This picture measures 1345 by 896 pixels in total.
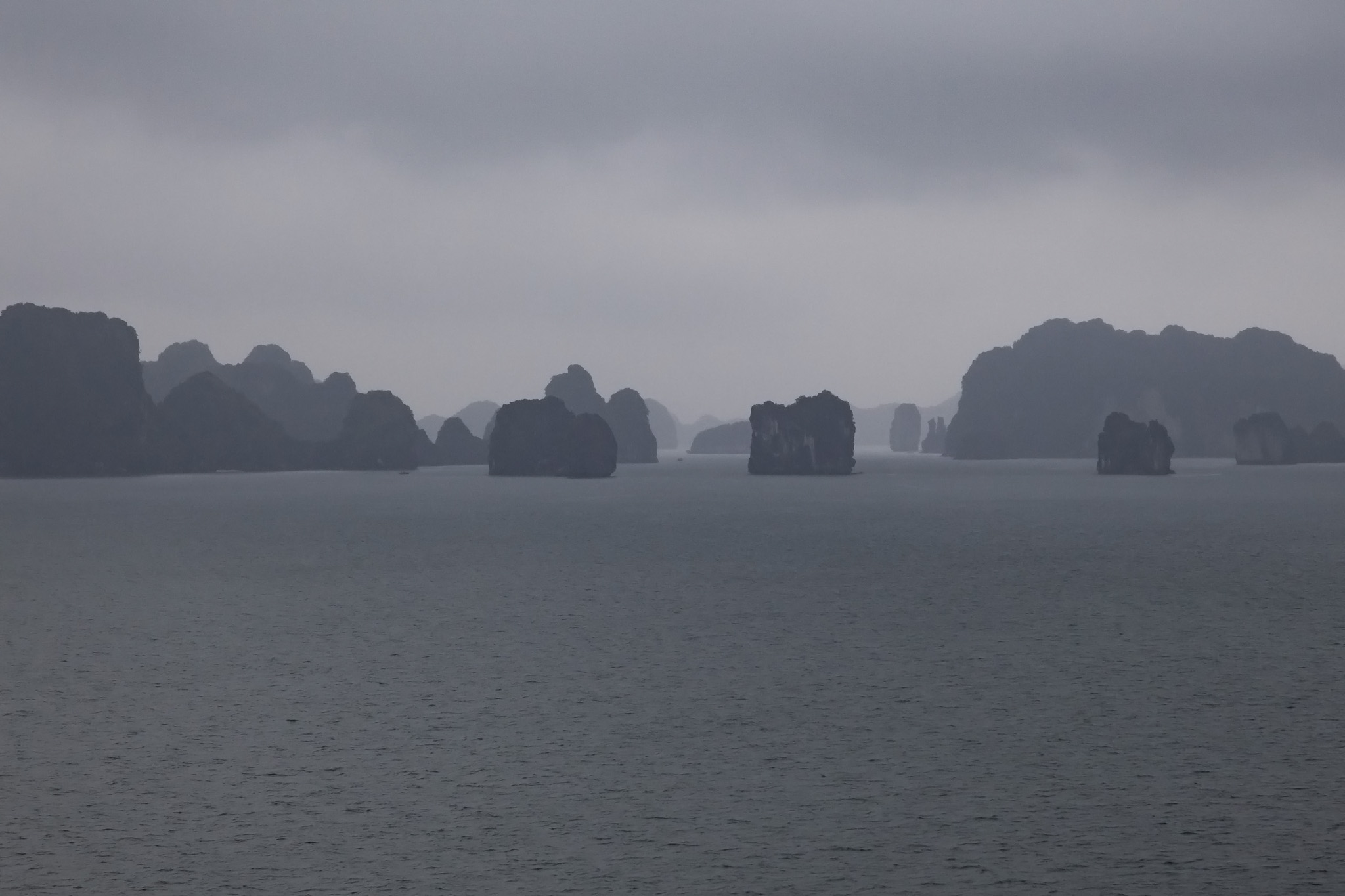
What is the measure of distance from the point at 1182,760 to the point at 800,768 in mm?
5641

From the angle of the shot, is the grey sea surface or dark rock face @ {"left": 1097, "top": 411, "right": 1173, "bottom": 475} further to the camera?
dark rock face @ {"left": 1097, "top": 411, "right": 1173, "bottom": 475}

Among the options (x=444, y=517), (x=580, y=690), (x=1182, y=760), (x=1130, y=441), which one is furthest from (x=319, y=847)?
(x=1130, y=441)

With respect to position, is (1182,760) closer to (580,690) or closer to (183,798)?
(580,690)

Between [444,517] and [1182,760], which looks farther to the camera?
[444,517]

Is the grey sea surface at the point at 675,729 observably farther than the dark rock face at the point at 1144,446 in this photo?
No

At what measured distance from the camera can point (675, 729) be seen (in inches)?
795

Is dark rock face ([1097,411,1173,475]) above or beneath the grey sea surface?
above

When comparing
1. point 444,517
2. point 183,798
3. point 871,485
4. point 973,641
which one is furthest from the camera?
point 871,485

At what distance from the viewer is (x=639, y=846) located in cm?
1393

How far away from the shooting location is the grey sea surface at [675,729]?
13.4 m

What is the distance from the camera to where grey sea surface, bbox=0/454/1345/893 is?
44.1ft

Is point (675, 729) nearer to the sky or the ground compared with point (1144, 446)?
nearer to the ground

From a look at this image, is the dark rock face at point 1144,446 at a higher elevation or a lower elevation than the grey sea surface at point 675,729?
higher

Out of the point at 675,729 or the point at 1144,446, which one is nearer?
the point at 675,729
